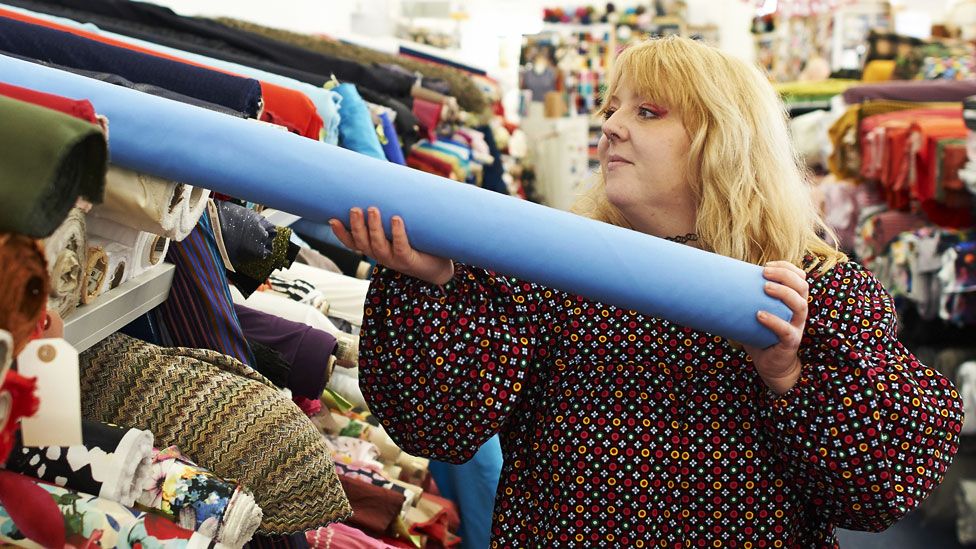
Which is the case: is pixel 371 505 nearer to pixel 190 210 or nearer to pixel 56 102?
pixel 190 210

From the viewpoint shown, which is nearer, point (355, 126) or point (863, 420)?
point (863, 420)

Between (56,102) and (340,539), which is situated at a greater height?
(56,102)

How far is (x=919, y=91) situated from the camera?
17.0ft

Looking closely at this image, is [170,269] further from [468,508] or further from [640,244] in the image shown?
[468,508]

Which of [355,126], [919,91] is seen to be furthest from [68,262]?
[919,91]

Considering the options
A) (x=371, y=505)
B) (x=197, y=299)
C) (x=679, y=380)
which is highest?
(x=197, y=299)

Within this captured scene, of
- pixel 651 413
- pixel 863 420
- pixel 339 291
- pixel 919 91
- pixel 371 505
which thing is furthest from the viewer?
pixel 919 91

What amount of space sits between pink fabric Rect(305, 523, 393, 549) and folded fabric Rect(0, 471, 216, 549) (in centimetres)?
64

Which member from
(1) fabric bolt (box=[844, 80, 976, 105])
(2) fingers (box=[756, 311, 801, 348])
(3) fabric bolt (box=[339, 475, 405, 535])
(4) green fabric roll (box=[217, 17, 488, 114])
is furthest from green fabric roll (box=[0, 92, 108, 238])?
(1) fabric bolt (box=[844, 80, 976, 105])

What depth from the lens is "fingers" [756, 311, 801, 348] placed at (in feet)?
3.57

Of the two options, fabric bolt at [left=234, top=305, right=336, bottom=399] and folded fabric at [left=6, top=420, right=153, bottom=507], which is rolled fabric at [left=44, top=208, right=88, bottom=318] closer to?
folded fabric at [left=6, top=420, right=153, bottom=507]

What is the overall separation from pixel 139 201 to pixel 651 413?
0.76m

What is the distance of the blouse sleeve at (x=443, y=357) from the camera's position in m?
1.29

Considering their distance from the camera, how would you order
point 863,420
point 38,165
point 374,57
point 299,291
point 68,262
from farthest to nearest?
point 374,57, point 299,291, point 863,420, point 68,262, point 38,165
